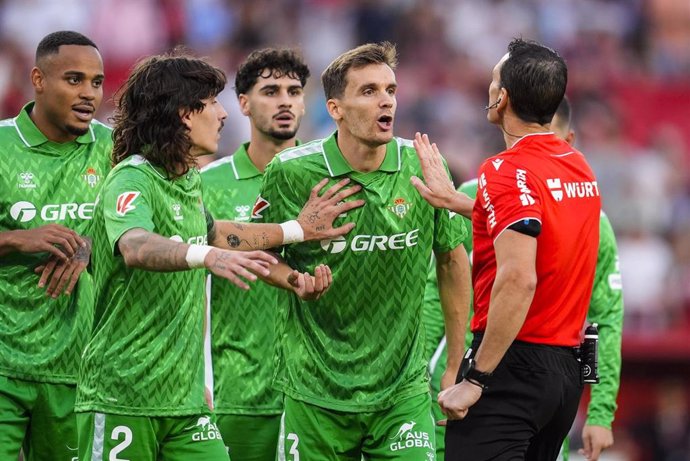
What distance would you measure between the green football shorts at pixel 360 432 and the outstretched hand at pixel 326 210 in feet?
3.15

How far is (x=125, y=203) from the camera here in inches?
268

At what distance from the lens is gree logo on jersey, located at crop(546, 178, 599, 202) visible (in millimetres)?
6754

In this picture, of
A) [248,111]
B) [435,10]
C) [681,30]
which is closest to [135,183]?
[248,111]

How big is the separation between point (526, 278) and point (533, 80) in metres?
1.04

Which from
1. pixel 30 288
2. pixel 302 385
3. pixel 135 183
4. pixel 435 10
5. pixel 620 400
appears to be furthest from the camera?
pixel 435 10

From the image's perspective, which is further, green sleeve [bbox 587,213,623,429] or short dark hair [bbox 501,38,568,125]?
green sleeve [bbox 587,213,623,429]

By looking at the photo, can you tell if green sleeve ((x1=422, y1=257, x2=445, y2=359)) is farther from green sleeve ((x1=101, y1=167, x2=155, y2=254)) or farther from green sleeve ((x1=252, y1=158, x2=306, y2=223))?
green sleeve ((x1=101, y1=167, x2=155, y2=254))

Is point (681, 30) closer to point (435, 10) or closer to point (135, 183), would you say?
point (435, 10)

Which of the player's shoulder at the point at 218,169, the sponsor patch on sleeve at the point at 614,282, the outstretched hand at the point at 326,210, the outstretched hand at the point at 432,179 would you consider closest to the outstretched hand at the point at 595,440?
the sponsor patch on sleeve at the point at 614,282

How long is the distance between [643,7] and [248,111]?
11.7 m

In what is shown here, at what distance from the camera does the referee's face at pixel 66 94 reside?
841 centimetres

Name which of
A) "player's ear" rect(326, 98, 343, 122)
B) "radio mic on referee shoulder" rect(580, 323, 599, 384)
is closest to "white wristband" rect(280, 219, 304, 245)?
"player's ear" rect(326, 98, 343, 122)

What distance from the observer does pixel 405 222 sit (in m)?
7.75

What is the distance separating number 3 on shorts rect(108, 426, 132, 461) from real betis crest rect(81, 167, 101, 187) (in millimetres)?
1866
